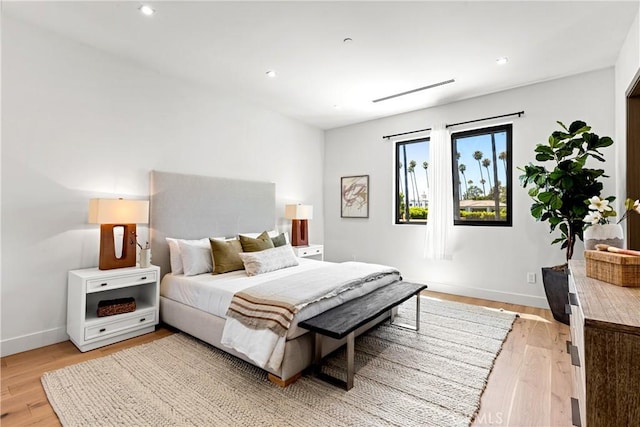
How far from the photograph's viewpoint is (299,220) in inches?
189

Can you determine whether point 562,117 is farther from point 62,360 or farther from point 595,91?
point 62,360

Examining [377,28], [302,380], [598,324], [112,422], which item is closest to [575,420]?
[598,324]

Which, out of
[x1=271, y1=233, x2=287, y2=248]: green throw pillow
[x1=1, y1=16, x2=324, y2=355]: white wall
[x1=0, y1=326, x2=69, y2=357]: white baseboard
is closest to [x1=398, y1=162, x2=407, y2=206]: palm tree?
[x1=271, y1=233, x2=287, y2=248]: green throw pillow

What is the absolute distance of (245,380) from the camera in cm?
208

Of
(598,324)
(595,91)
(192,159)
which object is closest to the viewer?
(598,324)

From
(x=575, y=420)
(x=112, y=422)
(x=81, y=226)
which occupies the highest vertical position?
(x=81, y=226)

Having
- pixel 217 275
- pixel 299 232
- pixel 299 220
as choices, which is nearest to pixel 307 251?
pixel 299 232

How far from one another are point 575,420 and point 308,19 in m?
2.97

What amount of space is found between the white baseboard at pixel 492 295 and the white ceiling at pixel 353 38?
2.62 meters

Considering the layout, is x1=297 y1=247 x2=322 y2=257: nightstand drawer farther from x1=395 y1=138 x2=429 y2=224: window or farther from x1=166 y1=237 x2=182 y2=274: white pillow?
x1=166 y1=237 x2=182 y2=274: white pillow

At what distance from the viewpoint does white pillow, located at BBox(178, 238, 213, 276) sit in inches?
119

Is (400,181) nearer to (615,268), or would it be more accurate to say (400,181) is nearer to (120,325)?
(615,268)

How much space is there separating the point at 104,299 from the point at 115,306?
32 cm

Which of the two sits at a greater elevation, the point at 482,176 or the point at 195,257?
the point at 482,176
